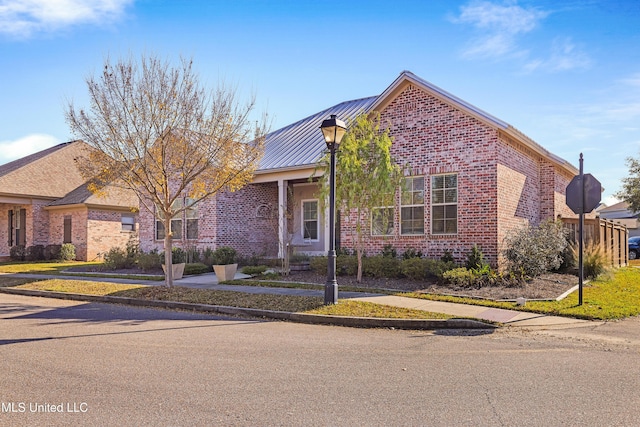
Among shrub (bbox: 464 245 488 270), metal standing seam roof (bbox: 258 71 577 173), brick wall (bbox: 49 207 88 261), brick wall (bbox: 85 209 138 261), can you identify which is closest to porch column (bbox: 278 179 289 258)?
metal standing seam roof (bbox: 258 71 577 173)

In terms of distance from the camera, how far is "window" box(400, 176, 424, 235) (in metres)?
16.4

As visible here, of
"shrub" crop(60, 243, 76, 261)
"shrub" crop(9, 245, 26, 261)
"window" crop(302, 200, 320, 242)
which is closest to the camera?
"window" crop(302, 200, 320, 242)

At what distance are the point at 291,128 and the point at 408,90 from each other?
9989 millimetres

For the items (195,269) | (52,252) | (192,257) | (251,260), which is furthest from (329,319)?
(52,252)

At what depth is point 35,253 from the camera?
28.3m

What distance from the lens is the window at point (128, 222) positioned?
2983 cm

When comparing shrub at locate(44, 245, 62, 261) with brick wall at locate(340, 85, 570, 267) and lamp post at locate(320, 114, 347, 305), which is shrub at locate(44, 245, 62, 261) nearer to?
brick wall at locate(340, 85, 570, 267)

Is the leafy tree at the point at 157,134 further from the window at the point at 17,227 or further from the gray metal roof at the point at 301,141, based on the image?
the window at the point at 17,227

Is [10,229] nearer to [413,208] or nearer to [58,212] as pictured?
[58,212]

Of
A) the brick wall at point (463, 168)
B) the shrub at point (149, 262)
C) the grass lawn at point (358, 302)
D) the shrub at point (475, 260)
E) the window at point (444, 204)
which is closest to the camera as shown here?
the grass lawn at point (358, 302)

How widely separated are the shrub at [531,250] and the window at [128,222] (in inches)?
874

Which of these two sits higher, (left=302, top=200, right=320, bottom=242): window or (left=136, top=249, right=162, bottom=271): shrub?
(left=302, top=200, right=320, bottom=242): window

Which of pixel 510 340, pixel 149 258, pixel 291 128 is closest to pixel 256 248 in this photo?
pixel 149 258

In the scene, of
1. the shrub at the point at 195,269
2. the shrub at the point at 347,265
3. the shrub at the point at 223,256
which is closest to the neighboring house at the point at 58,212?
the shrub at the point at 223,256
